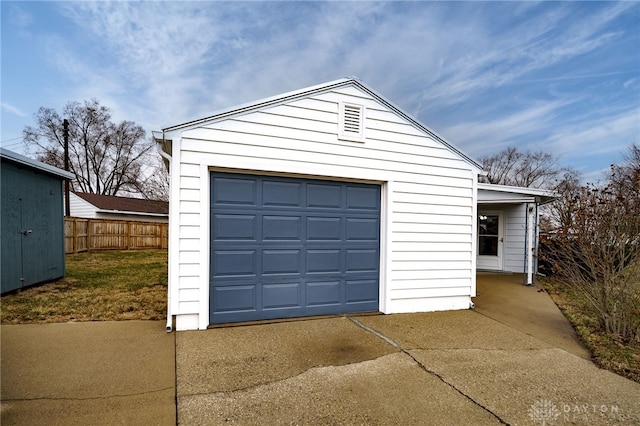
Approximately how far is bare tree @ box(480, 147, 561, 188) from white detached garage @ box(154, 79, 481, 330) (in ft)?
86.2

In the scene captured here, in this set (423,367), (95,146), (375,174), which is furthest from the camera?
(95,146)

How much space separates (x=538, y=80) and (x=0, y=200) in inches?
599

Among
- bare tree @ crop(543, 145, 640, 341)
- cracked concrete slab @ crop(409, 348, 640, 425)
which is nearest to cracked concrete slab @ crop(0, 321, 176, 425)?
cracked concrete slab @ crop(409, 348, 640, 425)

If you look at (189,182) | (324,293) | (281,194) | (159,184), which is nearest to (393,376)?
(324,293)

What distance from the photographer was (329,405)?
8.25ft

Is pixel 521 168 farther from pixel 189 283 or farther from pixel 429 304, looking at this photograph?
pixel 189 283

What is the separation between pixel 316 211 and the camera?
4.95 meters

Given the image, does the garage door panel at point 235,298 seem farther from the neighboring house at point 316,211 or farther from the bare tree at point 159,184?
the bare tree at point 159,184

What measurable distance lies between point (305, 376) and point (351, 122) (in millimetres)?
3730

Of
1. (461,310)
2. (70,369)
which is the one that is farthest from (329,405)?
(461,310)

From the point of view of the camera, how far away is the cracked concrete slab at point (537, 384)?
2508 millimetres

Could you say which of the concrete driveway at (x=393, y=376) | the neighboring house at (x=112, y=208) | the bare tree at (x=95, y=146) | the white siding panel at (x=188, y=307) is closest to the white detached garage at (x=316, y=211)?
the white siding panel at (x=188, y=307)

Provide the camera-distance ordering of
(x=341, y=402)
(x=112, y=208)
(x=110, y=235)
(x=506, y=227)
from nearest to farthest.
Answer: (x=341, y=402), (x=506, y=227), (x=110, y=235), (x=112, y=208)

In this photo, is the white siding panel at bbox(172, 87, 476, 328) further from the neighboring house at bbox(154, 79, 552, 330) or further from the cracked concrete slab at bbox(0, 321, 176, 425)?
the cracked concrete slab at bbox(0, 321, 176, 425)
